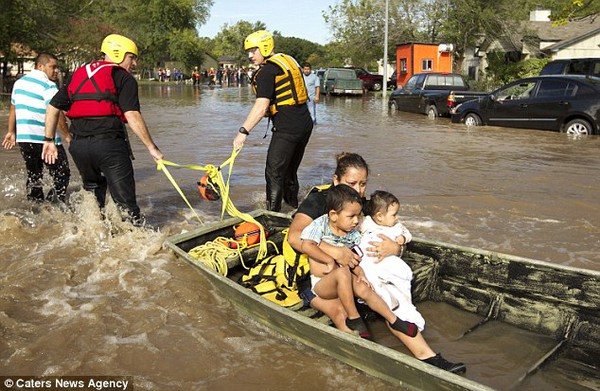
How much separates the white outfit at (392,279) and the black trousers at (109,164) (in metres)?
2.49

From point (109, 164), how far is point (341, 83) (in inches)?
1110

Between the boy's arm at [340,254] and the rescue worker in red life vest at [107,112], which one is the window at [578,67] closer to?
the rescue worker in red life vest at [107,112]

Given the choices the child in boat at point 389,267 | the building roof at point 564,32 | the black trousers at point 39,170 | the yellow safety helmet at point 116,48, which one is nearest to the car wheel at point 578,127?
Result: the child in boat at point 389,267

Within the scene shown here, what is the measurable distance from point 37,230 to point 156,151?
2.38 m

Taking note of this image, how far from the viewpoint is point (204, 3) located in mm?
86125

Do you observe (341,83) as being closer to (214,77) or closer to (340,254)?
(340,254)

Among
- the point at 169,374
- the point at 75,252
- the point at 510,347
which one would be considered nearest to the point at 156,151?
the point at 75,252

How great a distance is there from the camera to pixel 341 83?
32.4 meters

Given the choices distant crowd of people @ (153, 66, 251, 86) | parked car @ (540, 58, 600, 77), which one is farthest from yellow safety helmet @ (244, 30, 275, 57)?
distant crowd of people @ (153, 66, 251, 86)

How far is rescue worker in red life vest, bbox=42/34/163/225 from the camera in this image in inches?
197

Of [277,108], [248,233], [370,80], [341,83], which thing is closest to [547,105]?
[277,108]

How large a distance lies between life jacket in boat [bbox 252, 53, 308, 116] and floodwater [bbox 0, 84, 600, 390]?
202cm

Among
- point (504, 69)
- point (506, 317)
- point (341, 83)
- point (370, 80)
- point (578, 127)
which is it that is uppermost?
point (504, 69)

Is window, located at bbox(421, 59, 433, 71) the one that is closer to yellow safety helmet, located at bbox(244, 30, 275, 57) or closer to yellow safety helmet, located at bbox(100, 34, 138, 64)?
yellow safety helmet, located at bbox(244, 30, 275, 57)
